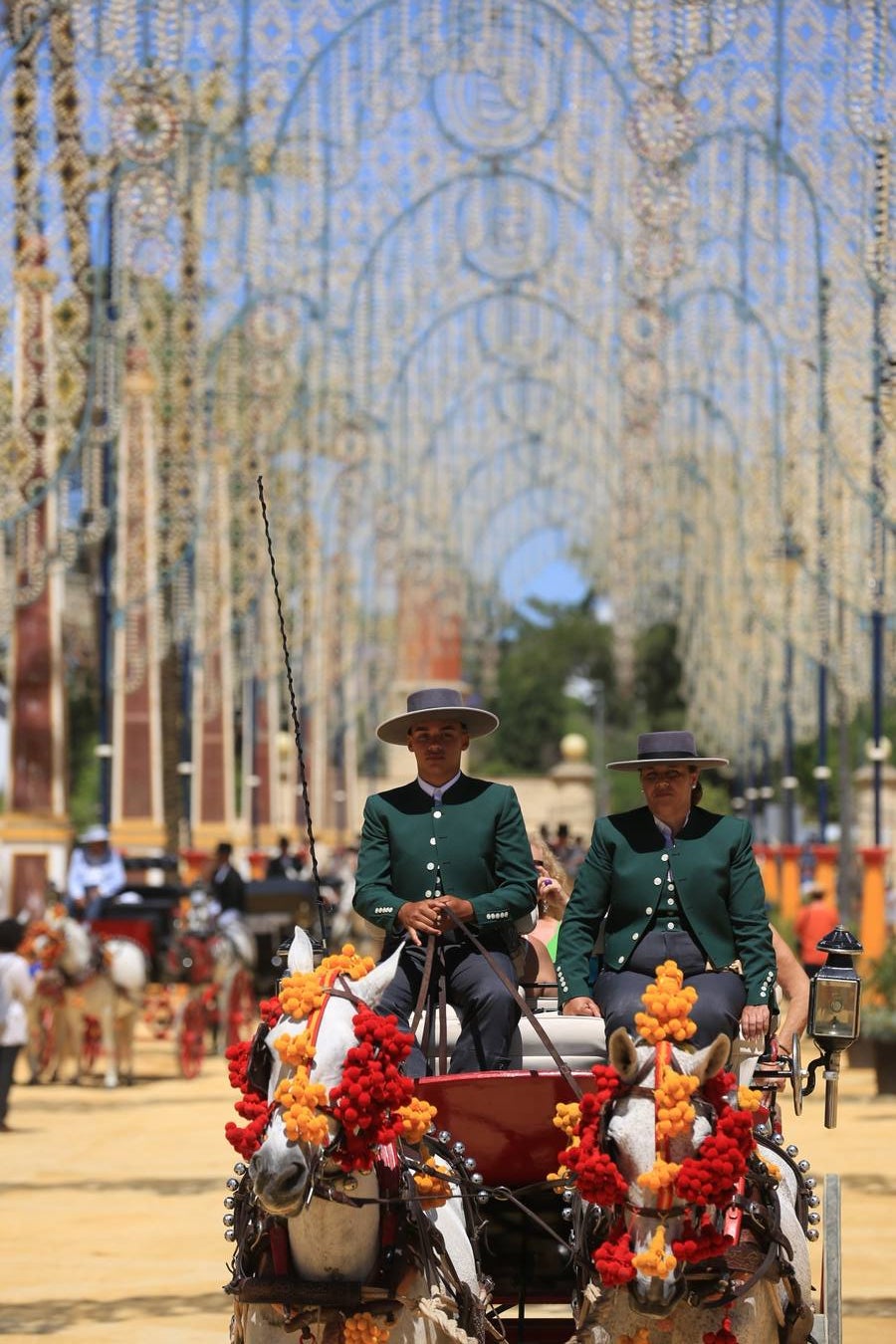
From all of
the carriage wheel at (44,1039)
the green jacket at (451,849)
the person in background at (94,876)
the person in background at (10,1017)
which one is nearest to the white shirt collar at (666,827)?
the green jacket at (451,849)

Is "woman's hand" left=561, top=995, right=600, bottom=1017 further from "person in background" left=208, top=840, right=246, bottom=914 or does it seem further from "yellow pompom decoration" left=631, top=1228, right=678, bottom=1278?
"person in background" left=208, top=840, right=246, bottom=914

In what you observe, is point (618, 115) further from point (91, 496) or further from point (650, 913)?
point (650, 913)

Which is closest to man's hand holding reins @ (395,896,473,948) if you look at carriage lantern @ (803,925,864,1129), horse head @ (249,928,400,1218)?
horse head @ (249,928,400,1218)

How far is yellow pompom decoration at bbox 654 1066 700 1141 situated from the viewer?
6.00m

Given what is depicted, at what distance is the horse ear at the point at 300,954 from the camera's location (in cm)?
640

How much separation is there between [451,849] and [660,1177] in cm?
201

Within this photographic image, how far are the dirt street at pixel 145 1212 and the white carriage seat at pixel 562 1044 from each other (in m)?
0.84

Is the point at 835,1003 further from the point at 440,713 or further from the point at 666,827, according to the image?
the point at 440,713

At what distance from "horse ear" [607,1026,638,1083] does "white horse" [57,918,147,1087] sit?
52.8ft

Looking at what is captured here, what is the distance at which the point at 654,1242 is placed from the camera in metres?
5.95

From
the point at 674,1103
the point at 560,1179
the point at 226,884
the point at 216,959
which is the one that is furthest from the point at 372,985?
the point at 226,884

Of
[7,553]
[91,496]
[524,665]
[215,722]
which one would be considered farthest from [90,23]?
[524,665]

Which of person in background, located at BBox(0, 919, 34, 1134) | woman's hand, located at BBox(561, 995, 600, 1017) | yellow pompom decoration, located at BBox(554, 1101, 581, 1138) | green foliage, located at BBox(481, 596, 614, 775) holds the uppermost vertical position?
green foliage, located at BBox(481, 596, 614, 775)

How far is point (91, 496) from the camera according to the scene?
2775 cm
